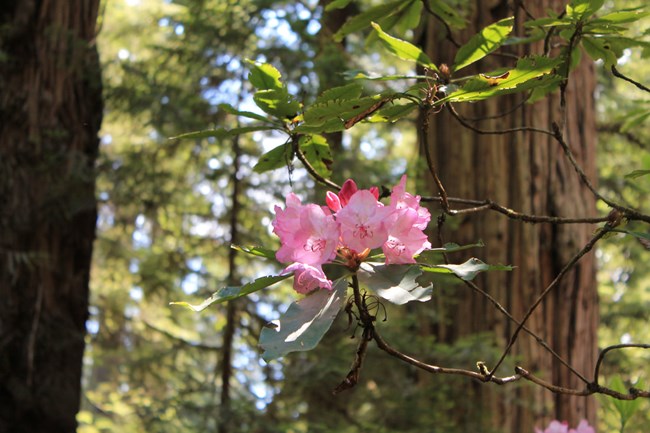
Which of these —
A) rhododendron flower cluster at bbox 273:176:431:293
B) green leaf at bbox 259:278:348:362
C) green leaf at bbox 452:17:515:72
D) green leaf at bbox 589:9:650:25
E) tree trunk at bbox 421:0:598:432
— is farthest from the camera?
tree trunk at bbox 421:0:598:432

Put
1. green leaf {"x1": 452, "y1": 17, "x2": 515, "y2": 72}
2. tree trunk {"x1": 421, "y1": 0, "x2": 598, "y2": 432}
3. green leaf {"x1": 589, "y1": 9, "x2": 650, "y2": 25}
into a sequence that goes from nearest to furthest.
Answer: green leaf {"x1": 452, "y1": 17, "x2": 515, "y2": 72} < green leaf {"x1": 589, "y1": 9, "x2": 650, "y2": 25} < tree trunk {"x1": 421, "y1": 0, "x2": 598, "y2": 432}

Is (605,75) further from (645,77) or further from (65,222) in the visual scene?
(65,222)

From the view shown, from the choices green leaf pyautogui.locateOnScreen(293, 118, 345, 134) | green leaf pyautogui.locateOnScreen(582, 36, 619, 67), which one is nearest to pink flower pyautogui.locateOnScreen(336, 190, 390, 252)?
green leaf pyautogui.locateOnScreen(293, 118, 345, 134)

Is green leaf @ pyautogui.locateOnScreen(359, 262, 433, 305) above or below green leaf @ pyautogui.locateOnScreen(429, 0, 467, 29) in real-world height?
below

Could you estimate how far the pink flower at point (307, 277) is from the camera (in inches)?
35.0

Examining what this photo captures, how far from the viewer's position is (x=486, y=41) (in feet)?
3.44

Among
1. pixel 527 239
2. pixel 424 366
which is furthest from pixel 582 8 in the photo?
pixel 527 239

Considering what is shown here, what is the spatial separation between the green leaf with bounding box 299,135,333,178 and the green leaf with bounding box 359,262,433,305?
0.32m

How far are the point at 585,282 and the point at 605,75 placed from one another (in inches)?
131

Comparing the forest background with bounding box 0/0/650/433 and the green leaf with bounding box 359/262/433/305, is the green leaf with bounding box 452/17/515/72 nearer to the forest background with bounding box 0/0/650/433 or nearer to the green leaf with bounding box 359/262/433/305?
the green leaf with bounding box 359/262/433/305

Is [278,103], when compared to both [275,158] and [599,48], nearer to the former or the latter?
[275,158]

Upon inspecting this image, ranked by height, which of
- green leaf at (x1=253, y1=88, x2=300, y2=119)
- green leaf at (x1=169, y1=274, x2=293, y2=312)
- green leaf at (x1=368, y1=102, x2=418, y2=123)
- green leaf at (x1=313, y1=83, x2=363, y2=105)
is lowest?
green leaf at (x1=169, y1=274, x2=293, y2=312)

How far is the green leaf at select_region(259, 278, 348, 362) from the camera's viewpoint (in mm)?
803

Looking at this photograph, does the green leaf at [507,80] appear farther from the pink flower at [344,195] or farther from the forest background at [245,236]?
the forest background at [245,236]
